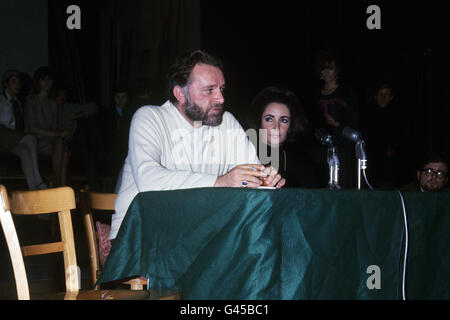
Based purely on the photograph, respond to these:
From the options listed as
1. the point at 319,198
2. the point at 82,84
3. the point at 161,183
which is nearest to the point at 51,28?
the point at 82,84

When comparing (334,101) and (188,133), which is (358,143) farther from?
(334,101)

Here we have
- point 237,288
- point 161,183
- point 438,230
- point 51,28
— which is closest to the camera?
point 237,288

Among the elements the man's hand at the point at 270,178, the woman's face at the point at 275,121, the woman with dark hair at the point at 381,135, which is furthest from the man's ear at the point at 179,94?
the woman with dark hair at the point at 381,135

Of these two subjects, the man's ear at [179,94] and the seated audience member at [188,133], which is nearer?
the seated audience member at [188,133]

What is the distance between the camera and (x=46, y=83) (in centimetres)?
520

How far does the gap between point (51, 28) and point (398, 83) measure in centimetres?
430

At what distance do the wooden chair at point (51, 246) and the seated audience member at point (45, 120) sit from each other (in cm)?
365

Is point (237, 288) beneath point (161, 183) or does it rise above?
beneath

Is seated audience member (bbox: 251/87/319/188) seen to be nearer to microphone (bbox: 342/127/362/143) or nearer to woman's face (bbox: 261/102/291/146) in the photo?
woman's face (bbox: 261/102/291/146)

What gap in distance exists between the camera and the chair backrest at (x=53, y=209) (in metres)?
1.38

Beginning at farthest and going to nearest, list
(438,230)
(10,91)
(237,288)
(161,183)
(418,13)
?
(10,91)
(418,13)
(161,183)
(438,230)
(237,288)

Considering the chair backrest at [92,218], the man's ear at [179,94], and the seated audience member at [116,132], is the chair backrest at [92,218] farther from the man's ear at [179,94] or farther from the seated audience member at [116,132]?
the seated audience member at [116,132]

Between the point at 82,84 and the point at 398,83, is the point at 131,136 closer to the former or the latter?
the point at 398,83

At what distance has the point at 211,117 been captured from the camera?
216 cm
